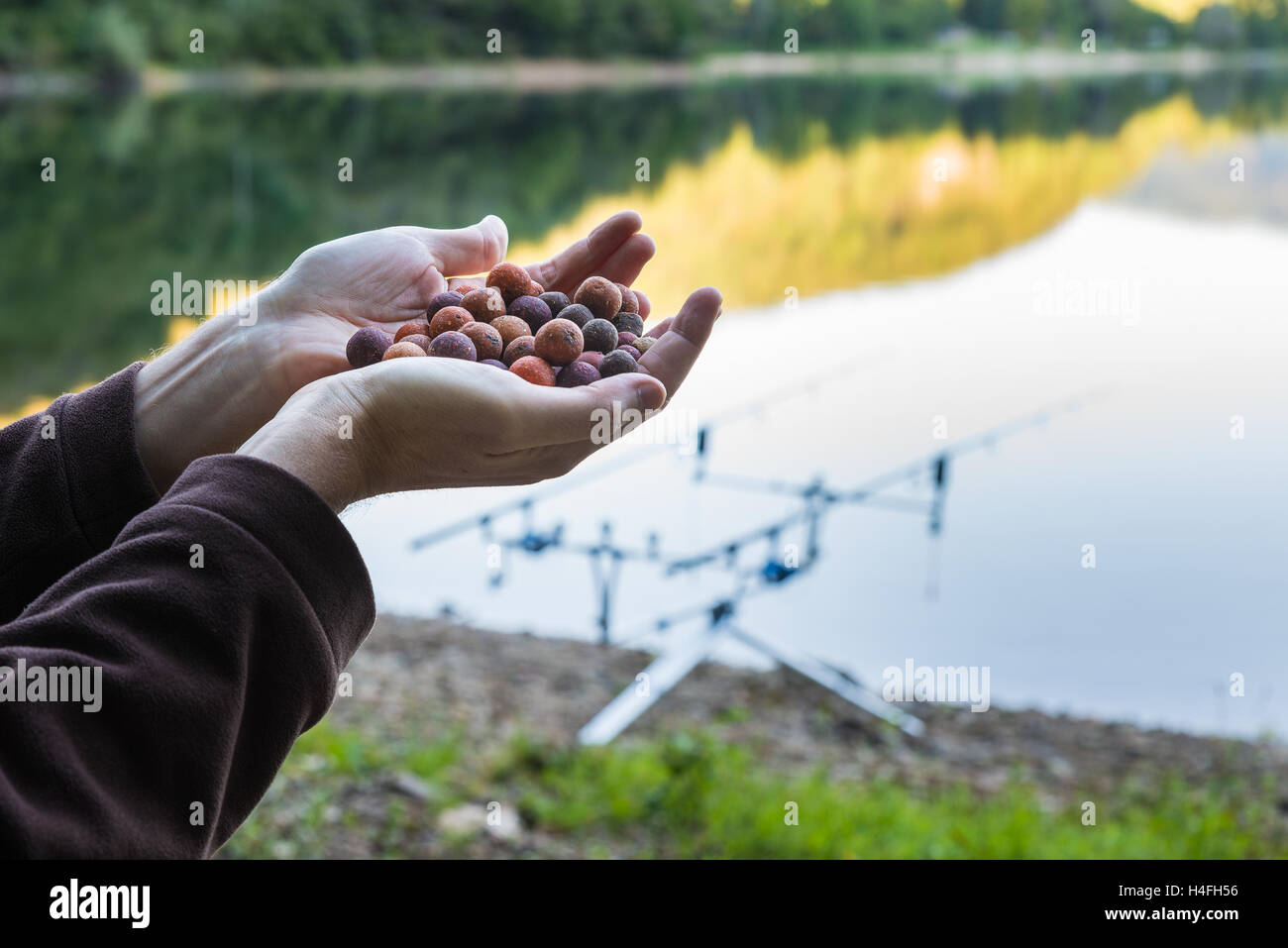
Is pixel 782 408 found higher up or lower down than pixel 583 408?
lower down

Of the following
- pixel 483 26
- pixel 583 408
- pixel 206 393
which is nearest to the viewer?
pixel 583 408

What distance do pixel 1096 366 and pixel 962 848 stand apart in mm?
9891

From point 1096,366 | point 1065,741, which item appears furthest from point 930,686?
point 1096,366

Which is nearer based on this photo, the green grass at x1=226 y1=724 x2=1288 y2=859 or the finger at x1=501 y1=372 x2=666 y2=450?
the finger at x1=501 y1=372 x2=666 y2=450

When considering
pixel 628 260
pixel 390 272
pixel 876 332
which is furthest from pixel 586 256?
pixel 876 332

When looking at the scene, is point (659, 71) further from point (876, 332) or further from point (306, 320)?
point (306, 320)

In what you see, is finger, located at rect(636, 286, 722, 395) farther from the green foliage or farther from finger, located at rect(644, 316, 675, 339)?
the green foliage

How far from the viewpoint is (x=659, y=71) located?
32719 millimetres

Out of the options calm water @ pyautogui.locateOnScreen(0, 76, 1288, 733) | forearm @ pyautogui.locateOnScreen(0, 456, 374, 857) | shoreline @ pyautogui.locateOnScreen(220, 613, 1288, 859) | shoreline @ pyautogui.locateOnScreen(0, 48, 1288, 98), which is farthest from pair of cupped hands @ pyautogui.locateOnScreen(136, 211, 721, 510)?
shoreline @ pyautogui.locateOnScreen(0, 48, 1288, 98)

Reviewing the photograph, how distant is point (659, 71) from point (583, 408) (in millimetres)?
33017

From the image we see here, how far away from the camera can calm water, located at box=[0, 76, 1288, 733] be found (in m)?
7.29

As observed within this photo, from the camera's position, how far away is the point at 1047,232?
1858cm

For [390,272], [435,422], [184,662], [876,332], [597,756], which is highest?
[390,272]

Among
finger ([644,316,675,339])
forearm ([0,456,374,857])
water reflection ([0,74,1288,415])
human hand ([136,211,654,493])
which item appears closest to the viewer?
forearm ([0,456,374,857])
